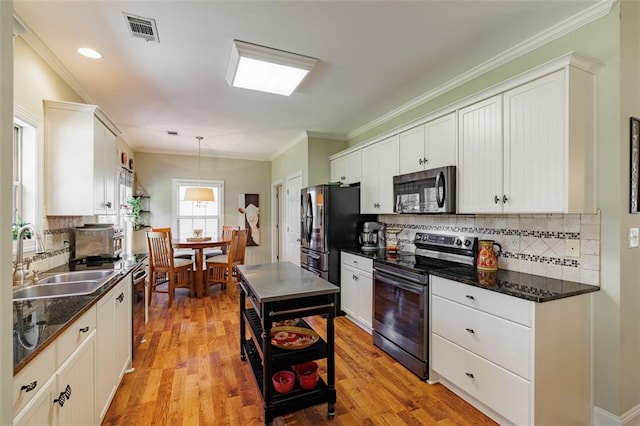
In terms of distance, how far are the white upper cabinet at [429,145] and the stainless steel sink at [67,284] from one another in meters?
2.75

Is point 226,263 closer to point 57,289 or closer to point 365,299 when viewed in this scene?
point 365,299

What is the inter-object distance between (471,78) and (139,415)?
3.73 m

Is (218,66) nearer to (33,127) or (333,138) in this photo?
(33,127)

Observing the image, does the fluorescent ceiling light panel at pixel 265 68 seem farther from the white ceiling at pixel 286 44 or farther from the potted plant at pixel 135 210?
the potted plant at pixel 135 210

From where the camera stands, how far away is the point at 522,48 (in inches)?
87.1

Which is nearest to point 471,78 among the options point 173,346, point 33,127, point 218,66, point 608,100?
point 608,100

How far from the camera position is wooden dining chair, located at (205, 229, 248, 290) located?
4.87 metres

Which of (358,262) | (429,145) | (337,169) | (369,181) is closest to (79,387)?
(358,262)

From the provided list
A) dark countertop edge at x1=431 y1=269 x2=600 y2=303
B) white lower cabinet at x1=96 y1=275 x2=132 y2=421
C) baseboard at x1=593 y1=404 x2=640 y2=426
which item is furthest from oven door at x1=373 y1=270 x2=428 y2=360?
white lower cabinet at x1=96 y1=275 x2=132 y2=421

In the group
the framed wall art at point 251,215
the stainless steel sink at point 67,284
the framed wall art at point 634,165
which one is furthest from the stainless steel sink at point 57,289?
the framed wall art at point 251,215

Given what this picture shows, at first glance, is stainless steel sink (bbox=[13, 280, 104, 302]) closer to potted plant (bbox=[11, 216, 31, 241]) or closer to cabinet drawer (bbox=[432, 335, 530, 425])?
potted plant (bbox=[11, 216, 31, 241])

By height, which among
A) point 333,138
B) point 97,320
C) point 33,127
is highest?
point 333,138

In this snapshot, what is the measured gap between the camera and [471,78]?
8.68 feet

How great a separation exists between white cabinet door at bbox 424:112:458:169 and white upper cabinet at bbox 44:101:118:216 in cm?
299
